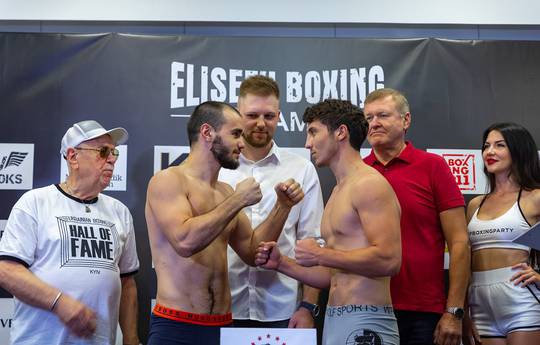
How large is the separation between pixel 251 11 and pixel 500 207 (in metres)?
1.85

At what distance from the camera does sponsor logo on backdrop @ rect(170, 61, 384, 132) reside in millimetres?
3604

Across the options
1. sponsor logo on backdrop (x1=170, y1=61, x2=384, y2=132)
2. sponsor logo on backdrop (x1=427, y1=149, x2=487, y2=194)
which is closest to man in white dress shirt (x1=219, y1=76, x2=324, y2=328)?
sponsor logo on backdrop (x1=170, y1=61, x2=384, y2=132)

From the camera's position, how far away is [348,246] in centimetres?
229

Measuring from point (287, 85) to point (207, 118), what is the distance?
1.16 meters

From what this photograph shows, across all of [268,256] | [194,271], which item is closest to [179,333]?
[194,271]

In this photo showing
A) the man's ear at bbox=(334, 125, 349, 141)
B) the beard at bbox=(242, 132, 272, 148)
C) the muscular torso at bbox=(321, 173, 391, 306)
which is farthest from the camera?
the beard at bbox=(242, 132, 272, 148)

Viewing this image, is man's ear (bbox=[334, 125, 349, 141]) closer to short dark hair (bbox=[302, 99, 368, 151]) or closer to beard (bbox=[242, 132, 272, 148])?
short dark hair (bbox=[302, 99, 368, 151])

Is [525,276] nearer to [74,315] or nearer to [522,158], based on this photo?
[522,158]

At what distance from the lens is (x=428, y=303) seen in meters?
2.74

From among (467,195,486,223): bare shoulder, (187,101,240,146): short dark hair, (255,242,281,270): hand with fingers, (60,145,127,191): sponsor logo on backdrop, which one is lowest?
(255,242,281,270): hand with fingers

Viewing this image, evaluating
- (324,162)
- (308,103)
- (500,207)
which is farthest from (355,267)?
(308,103)

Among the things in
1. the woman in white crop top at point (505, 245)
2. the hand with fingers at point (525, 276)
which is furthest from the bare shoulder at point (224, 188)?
the hand with fingers at point (525, 276)

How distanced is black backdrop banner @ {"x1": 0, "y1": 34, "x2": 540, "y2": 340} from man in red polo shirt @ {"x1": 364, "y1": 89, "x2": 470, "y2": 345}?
0.66 metres

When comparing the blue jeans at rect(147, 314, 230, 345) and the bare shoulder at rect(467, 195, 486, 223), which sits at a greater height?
the bare shoulder at rect(467, 195, 486, 223)
